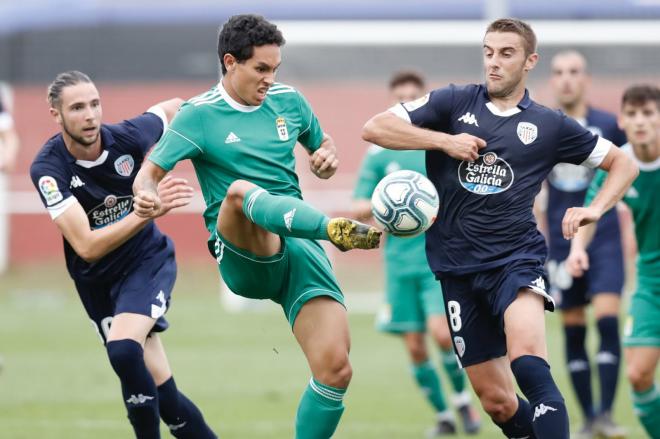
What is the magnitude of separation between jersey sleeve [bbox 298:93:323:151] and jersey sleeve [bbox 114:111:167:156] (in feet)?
3.20

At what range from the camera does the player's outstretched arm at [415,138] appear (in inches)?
245

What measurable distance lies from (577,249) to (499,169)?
6.06 ft

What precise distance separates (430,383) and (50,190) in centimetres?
395

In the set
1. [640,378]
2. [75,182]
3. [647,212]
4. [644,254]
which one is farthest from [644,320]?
[75,182]

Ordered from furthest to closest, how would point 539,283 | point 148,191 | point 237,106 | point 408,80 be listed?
point 408,80, point 237,106, point 539,283, point 148,191

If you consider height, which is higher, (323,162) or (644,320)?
(323,162)

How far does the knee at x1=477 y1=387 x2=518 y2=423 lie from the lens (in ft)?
20.9

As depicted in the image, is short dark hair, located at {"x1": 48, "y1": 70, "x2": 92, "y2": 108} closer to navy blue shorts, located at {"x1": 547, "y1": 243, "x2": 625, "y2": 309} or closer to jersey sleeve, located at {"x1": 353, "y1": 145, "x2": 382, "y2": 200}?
jersey sleeve, located at {"x1": 353, "y1": 145, "x2": 382, "y2": 200}

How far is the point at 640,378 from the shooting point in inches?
302

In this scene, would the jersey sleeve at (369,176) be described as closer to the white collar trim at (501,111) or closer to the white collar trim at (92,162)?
the white collar trim at (92,162)

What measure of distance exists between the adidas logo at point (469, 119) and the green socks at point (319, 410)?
1.62 meters

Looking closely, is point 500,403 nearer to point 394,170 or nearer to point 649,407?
point 649,407

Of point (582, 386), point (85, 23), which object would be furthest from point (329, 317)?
point (85, 23)

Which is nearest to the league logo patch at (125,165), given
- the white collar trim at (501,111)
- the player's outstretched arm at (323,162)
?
the player's outstretched arm at (323,162)
